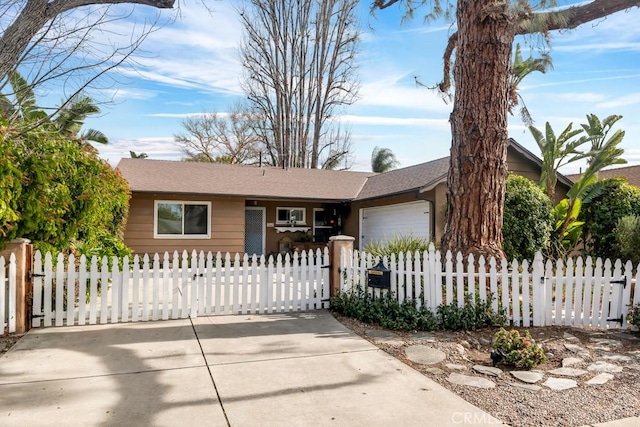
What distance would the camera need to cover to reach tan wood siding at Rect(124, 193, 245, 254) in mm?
13500

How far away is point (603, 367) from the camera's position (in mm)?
4449

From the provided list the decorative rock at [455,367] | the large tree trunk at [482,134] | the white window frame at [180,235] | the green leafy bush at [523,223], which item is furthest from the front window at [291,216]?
the decorative rock at [455,367]

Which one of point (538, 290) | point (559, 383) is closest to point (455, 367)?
point (559, 383)

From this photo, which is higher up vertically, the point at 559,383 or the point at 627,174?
the point at 627,174

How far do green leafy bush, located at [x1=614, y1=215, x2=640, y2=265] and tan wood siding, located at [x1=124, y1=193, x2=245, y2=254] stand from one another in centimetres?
1111

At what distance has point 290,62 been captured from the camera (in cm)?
2833

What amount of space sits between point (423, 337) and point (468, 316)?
2.83 ft

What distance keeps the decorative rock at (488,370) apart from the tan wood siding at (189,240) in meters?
11.1

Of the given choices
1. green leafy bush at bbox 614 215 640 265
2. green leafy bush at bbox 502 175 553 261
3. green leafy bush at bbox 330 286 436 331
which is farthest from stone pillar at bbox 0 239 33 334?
green leafy bush at bbox 614 215 640 265

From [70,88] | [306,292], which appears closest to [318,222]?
[306,292]

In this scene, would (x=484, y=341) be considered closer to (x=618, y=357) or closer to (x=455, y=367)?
(x=455, y=367)

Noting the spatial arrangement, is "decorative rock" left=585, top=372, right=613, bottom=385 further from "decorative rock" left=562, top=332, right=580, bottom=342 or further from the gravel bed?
"decorative rock" left=562, top=332, right=580, bottom=342

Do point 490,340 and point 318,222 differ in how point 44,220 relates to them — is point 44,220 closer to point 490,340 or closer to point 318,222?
point 490,340

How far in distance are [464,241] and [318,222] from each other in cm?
1047
